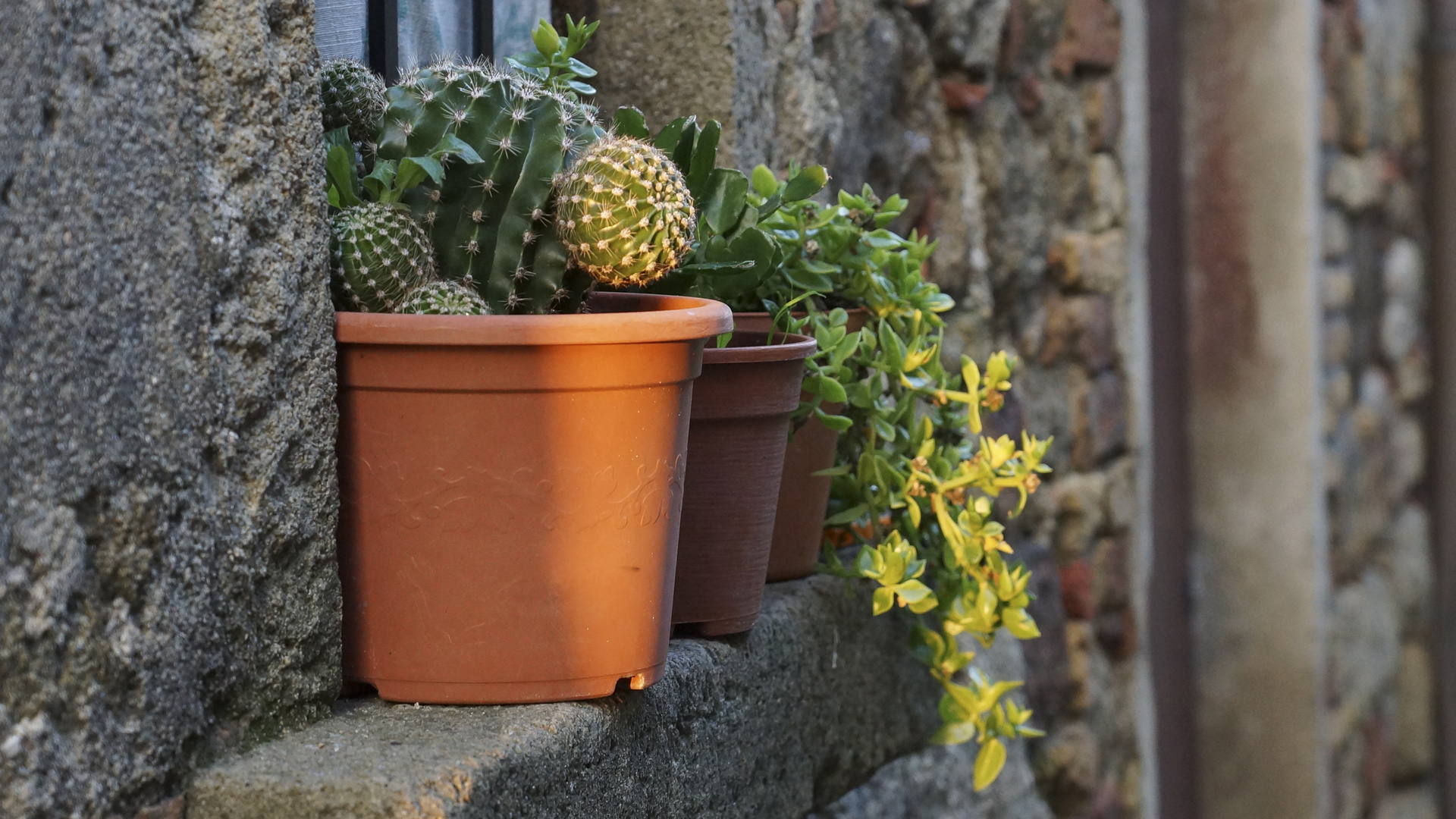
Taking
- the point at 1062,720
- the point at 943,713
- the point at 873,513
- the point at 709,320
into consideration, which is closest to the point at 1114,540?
the point at 1062,720

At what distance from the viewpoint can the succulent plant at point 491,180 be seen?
1017 mm

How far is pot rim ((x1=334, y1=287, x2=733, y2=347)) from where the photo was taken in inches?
34.9

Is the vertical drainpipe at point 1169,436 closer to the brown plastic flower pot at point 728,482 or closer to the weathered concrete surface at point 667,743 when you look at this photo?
the weathered concrete surface at point 667,743

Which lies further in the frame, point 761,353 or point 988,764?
point 988,764

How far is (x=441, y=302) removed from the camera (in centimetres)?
94

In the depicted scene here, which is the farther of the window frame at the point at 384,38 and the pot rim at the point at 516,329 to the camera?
the window frame at the point at 384,38

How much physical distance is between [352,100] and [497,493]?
0.36m

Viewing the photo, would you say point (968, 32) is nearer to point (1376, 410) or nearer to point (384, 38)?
point (384, 38)

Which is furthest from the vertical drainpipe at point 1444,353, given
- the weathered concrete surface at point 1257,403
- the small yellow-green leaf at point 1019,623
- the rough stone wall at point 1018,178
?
the small yellow-green leaf at point 1019,623

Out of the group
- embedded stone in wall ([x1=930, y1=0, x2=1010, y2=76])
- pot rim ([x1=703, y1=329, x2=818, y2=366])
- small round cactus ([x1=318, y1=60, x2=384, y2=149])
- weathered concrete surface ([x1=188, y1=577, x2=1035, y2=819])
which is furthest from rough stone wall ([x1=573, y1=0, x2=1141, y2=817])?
small round cactus ([x1=318, y1=60, x2=384, y2=149])

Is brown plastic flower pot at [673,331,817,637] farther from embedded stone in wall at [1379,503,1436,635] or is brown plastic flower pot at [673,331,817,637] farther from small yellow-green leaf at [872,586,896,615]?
embedded stone in wall at [1379,503,1436,635]

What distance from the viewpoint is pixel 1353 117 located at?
3182mm

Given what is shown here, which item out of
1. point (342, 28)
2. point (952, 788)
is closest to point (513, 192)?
point (342, 28)

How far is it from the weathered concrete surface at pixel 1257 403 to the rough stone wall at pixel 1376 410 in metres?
0.14
